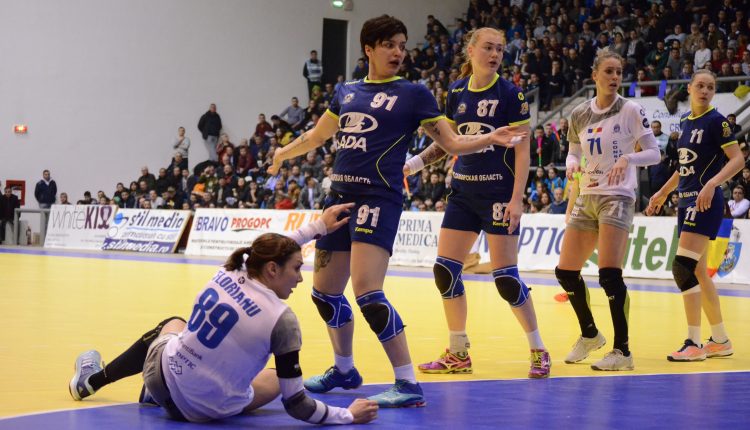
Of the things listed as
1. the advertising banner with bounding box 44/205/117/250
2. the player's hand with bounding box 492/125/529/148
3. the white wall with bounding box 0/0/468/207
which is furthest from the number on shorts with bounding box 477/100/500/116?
the white wall with bounding box 0/0/468/207

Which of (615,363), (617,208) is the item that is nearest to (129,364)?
(615,363)

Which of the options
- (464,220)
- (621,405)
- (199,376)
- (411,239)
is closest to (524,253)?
(411,239)

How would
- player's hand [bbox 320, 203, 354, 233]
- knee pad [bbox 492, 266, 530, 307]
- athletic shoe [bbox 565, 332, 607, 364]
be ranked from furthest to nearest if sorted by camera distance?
athletic shoe [bbox 565, 332, 607, 364]
knee pad [bbox 492, 266, 530, 307]
player's hand [bbox 320, 203, 354, 233]

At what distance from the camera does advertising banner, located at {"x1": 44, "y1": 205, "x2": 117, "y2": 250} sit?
26.8 m

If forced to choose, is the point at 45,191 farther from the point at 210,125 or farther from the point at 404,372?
the point at 404,372

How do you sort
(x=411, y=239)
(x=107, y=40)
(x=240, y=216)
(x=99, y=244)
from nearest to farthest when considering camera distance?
(x=411, y=239), (x=240, y=216), (x=99, y=244), (x=107, y=40)

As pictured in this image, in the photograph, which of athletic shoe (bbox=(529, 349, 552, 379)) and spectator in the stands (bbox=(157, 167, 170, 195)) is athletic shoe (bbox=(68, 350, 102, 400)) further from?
spectator in the stands (bbox=(157, 167, 170, 195))

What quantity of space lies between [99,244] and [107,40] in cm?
766

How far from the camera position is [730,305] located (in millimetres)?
12406

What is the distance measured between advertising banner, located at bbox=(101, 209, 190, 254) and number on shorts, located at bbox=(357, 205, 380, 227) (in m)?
19.9

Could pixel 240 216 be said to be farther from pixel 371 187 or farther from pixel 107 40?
pixel 371 187

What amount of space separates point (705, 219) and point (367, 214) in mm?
3477

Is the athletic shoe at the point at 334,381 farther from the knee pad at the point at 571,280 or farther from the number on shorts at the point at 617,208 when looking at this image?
the number on shorts at the point at 617,208

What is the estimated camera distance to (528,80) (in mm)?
25156
